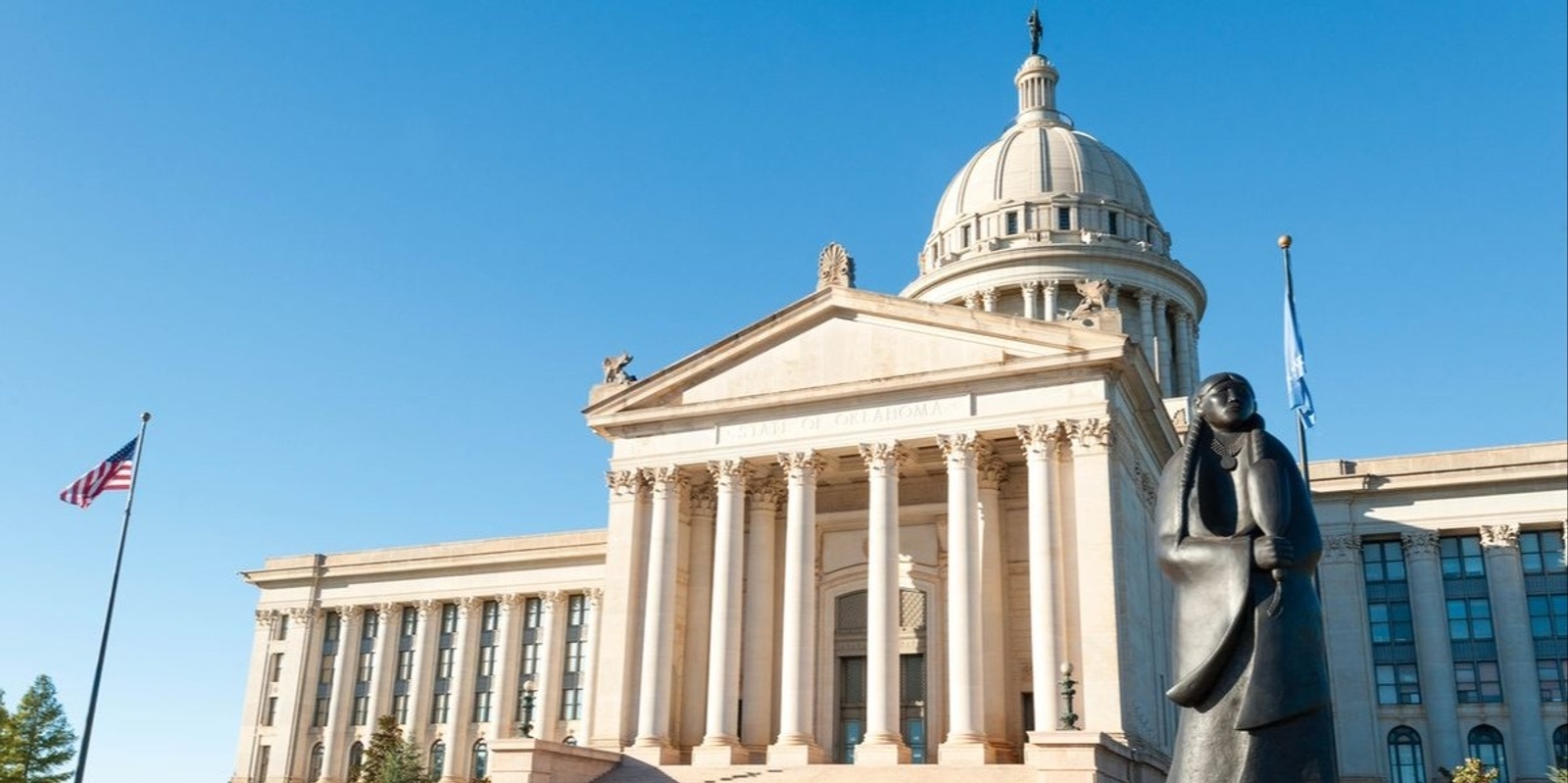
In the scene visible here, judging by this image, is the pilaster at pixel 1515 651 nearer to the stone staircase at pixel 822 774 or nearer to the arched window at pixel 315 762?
the stone staircase at pixel 822 774

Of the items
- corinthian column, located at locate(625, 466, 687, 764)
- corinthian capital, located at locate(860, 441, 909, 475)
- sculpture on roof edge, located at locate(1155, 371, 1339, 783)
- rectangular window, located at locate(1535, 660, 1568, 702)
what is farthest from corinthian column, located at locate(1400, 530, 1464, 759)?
sculpture on roof edge, located at locate(1155, 371, 1339, 783)

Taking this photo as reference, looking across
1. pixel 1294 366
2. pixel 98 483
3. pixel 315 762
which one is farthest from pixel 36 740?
pixel 1294 366

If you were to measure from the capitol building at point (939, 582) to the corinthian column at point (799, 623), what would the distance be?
0.30ft

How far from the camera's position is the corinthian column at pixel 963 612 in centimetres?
3744

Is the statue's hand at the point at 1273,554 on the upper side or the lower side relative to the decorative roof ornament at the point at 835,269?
Result: lower

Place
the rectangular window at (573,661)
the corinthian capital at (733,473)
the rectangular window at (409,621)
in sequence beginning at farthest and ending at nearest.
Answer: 1. the rectangular window at (409,621)
2. the rectangular window at (573,661)
3. the corinthian capital at (733,473)

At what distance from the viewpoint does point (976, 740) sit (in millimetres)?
37344

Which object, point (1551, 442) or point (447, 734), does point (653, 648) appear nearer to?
point (447, 734)

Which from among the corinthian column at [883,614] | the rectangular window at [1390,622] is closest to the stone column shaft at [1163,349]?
the rectangular window at [1390,622]

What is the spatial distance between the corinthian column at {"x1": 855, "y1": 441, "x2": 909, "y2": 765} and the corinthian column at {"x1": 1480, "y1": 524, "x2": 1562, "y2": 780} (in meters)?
27.8

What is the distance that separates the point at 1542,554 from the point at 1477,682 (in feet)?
19.0

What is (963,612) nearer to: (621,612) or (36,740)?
(621,612)

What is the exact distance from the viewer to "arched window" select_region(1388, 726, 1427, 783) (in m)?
54.0

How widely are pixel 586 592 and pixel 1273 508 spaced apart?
5726cm
